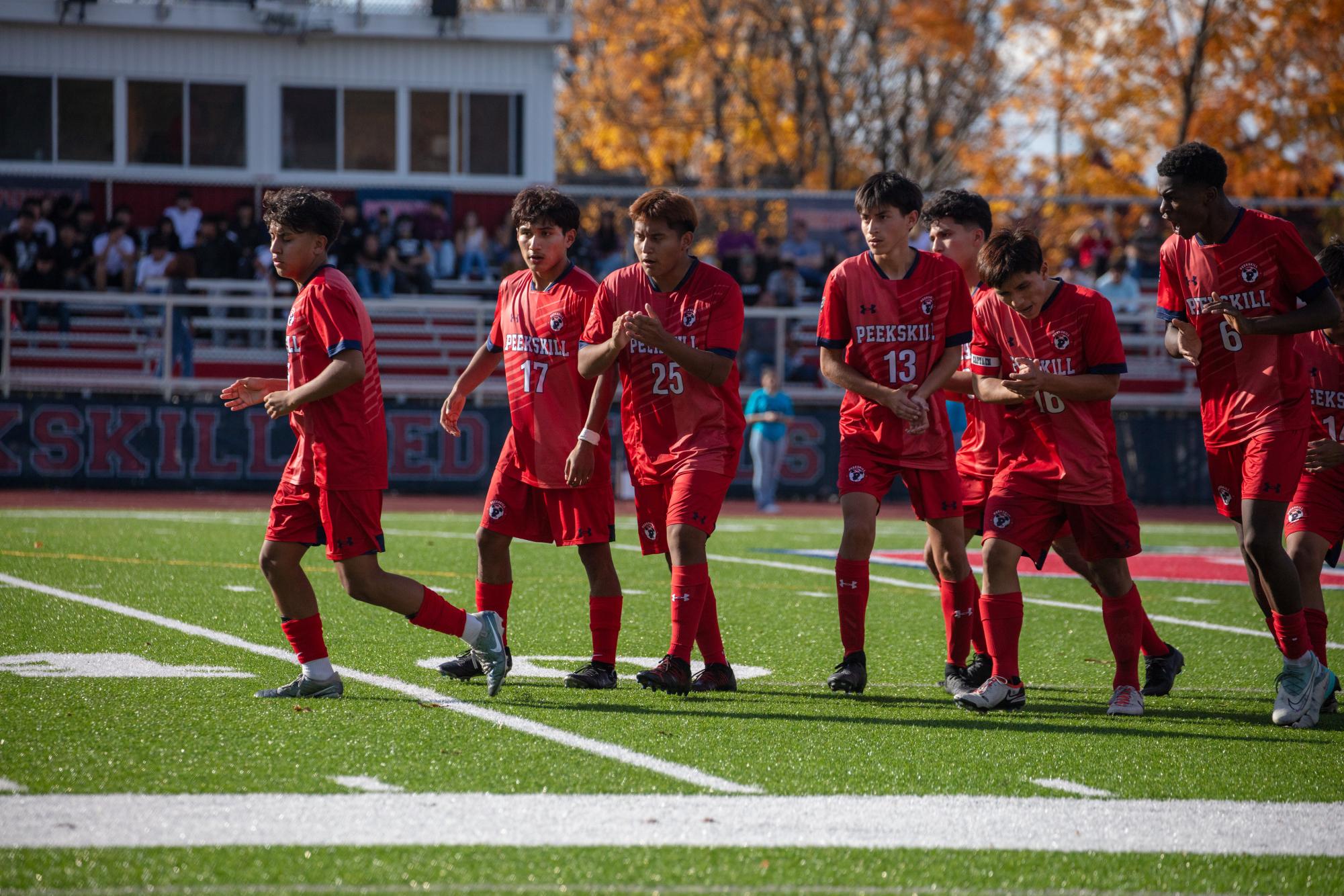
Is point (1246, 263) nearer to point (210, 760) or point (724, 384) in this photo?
point (724, 384)

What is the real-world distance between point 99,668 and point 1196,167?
16.8 feet

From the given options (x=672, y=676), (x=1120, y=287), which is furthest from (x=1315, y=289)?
(x=1120, y=287)

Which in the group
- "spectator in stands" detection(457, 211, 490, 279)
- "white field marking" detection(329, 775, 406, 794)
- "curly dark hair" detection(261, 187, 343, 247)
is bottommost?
"white field marking" detection(329, 775, 406, 794)

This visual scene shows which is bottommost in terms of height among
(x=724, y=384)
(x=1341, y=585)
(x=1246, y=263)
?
(x=1341, y=585)

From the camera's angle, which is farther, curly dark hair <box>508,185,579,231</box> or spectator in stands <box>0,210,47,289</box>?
spectator in stands <box>0,210,47,289</box>

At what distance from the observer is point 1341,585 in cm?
1169

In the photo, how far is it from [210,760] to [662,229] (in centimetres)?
287

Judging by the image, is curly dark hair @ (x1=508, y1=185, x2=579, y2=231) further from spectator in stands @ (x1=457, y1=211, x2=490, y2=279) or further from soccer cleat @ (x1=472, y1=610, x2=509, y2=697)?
spectator in stands @ (x1=457, y1=211, x2=490, y2=279)

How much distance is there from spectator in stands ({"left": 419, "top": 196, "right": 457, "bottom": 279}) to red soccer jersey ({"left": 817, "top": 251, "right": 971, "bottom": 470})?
55.5ft

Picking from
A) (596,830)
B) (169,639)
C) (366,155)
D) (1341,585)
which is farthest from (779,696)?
(366,155)

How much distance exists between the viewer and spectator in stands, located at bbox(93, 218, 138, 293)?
840 inches

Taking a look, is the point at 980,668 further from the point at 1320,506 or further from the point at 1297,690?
the point at 1320,506

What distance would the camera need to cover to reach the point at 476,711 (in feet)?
19.4

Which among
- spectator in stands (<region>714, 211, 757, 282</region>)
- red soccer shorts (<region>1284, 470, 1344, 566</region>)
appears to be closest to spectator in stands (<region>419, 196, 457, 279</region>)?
spectator in stands (<region>714, 211, 757, 282</region>)
